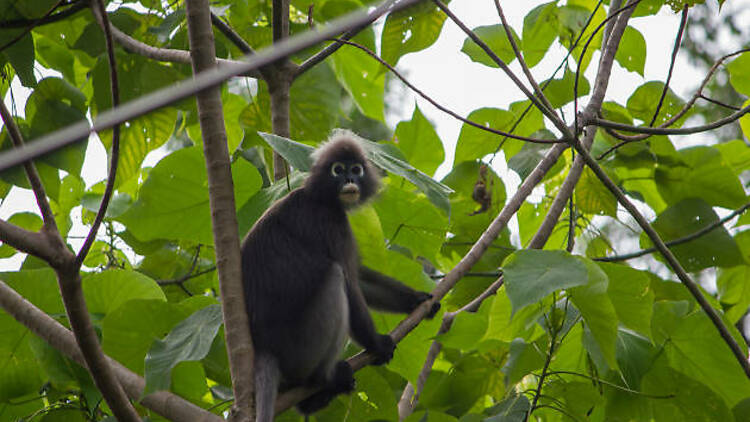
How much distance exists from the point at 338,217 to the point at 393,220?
0.63 metres

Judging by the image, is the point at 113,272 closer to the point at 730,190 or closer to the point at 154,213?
the point at 154,213

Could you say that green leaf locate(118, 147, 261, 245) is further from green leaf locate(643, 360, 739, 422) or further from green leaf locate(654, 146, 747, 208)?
green leaf locate(654, 146, 747, 208)

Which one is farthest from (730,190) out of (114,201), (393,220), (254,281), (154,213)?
(114,201)

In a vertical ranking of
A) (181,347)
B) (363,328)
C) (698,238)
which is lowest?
(181,347)

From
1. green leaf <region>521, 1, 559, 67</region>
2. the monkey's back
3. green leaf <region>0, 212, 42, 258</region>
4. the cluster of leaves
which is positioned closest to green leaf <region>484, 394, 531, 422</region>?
the cluster of leaves

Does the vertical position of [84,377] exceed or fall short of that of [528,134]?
it falls short

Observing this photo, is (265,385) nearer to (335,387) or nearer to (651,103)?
(335,387)

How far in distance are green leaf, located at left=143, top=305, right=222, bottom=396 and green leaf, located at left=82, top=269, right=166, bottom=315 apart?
1.70 feet

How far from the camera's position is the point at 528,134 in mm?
4328

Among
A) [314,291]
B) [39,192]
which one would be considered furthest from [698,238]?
[39,192]

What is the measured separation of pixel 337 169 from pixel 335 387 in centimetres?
129

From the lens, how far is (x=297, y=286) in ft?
13.2

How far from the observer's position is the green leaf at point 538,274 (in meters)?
2.40

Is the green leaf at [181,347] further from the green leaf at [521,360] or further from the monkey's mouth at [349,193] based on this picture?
the monkey's mouth at [349,193]
